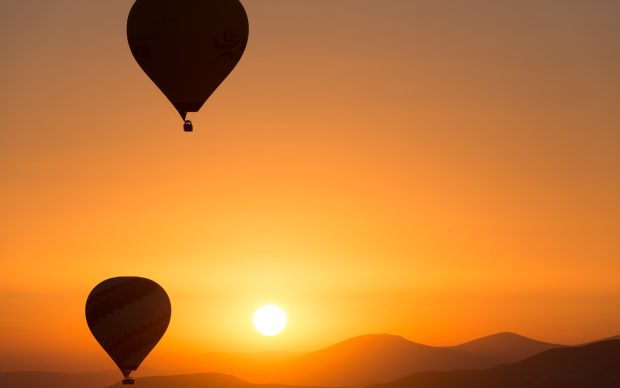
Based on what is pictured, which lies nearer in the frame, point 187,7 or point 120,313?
point 187,7

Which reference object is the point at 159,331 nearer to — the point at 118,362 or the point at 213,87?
the point at 118,362

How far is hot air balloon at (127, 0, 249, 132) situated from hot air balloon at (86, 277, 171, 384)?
31.6m

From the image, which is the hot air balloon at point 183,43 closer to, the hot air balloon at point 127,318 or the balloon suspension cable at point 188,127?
→ the balloon suspension cable at point 188,127

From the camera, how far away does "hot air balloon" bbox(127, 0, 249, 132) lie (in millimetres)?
79812

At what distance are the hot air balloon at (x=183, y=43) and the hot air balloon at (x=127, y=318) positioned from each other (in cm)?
3157

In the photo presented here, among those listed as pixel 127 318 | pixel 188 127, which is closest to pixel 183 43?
pixel 188 127

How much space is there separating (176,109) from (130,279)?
33.3 metres

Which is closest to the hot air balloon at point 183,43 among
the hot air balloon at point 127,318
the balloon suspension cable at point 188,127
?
the balloon suspension cable at point 188,127

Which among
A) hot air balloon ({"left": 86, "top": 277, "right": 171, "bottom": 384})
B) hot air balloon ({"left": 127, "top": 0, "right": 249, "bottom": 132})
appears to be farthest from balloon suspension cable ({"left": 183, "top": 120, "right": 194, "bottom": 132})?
hot air balloon ({"left": 86, "top": 277, "right": 171, "bottom": 384})

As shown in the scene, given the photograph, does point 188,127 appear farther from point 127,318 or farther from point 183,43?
point 127,318

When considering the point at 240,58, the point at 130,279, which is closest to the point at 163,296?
the point at 130,279

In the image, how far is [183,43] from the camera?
79.9 metres

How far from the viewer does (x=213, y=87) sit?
81.4 m

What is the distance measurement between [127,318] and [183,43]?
34413 millimetres
